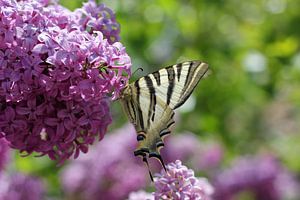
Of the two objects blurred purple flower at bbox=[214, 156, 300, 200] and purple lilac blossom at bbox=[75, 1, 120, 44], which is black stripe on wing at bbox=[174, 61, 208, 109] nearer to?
purple lilac blossom at bbox=[75, 1, 120, 44]

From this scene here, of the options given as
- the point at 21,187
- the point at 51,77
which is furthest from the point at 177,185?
the point at 21,187

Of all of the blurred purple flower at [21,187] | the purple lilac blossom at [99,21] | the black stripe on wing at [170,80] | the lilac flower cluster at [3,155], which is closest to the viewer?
the black stripe on wing at [170,80]

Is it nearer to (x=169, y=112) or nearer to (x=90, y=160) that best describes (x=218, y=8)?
(x=90, y=160)

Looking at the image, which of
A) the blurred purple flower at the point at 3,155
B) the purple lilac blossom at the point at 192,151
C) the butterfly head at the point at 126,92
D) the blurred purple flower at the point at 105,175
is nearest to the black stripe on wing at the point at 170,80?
the butterfly head at the point at 126,92

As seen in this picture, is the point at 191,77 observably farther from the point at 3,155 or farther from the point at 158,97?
the point at 3,155

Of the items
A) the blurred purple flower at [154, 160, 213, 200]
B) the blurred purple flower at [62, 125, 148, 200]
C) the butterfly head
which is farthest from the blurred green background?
the blurred purple flower at [154, 160, 213, 200]

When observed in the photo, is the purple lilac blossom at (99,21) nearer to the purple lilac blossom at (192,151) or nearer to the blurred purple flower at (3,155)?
the blurred purple flower at (3,155)

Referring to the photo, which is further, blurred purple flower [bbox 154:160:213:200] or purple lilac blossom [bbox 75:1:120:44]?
purple lilac blossom [bbox 75:1:120:44]
